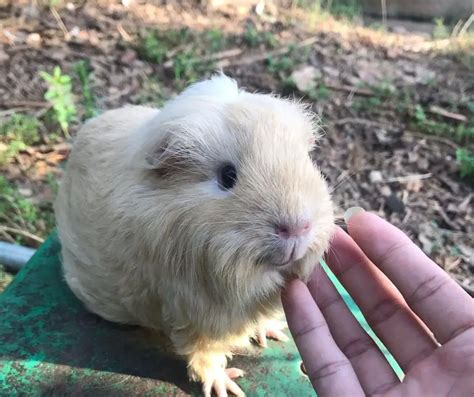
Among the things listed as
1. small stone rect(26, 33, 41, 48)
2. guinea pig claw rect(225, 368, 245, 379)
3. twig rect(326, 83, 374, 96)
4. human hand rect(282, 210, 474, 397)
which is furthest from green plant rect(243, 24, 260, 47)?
guinea pig claw rect(225, 368, 245, 379)

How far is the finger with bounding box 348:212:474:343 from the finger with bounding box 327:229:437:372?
0.06m

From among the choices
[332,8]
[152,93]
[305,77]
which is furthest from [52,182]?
[332,8]

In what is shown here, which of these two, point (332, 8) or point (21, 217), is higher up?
point (332, 8)

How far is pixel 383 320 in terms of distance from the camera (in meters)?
1.82

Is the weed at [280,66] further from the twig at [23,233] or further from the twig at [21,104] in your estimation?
the twig at [23,233]

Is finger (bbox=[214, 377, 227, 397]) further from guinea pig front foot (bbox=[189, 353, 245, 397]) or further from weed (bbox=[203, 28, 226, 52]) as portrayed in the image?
weed (bbox=[203, 28, 226, 52])

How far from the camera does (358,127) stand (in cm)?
390

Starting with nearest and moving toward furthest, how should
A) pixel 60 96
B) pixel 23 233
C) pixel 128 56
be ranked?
pixel 23 233
pixel 60 96
pixel 128 56

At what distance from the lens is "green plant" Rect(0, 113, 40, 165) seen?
356 cm

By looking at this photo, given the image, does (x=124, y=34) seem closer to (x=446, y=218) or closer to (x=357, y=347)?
(x=446, y=218)

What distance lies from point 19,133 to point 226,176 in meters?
2.60

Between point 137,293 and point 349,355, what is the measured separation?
2.58ft

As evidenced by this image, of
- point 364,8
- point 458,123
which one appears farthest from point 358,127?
point 364,8

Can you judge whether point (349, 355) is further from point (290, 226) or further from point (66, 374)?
point (66, 374)
